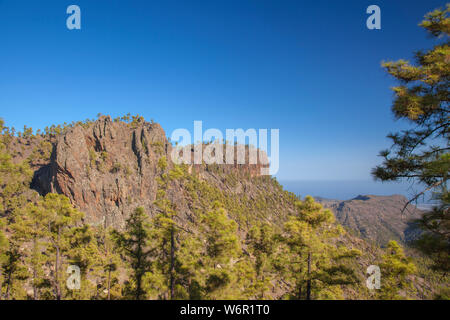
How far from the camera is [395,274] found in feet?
33.0

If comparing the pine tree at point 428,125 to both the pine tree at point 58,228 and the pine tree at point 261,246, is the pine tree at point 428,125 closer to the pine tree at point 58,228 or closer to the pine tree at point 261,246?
the pine tree at point 261,246

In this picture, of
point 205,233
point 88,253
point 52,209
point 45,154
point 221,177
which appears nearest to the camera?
point 205,233

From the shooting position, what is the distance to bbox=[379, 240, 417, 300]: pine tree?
386 inches

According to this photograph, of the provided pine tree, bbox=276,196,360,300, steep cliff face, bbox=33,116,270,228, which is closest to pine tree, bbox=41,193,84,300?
pine tree, bbox=276,196,360,300

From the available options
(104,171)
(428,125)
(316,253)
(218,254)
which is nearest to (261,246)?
(316,253)

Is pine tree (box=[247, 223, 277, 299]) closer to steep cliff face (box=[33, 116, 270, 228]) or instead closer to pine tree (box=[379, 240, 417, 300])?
pine tree (box=[379, 240, 417, 300])

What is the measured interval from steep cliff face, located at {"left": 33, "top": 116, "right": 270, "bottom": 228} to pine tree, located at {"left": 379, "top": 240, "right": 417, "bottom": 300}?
1390 inches

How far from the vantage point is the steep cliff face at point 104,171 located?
50.9 metres

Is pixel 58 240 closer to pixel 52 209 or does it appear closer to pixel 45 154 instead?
pixel 52 209

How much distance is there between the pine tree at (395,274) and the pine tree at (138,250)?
546 inches

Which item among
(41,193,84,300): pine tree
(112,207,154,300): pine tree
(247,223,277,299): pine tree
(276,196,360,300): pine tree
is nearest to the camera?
(276,196,360,300): pine tree
